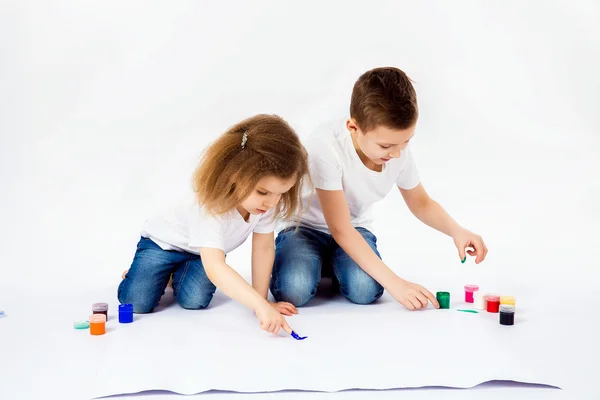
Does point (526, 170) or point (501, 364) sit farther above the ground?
point (526, 170)

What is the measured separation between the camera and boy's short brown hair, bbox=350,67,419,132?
2156 mm

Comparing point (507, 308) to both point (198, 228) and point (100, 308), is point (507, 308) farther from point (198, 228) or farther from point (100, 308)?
point (100, 308)

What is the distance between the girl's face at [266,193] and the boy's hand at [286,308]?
303 millimetres

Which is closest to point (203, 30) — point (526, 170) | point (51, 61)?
point (51, 61)

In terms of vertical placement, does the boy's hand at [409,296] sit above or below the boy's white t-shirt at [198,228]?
below

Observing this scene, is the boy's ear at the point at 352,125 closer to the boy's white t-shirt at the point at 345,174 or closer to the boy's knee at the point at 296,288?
the boy's white t-shirt at the point at 345,174

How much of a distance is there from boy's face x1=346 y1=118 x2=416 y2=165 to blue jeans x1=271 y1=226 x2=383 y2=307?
34 cm

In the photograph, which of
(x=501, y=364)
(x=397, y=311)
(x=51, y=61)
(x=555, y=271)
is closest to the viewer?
(x=501, y=364)

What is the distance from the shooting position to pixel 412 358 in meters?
1.90

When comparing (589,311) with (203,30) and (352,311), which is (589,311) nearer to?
(352,311)

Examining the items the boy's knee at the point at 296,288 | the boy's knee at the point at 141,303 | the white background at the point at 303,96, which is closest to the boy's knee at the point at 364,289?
the boy's knee at the point at 296,288

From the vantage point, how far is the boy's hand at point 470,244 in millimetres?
2359

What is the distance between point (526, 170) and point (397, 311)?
1.33 meters

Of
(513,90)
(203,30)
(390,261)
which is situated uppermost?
(203,30)
